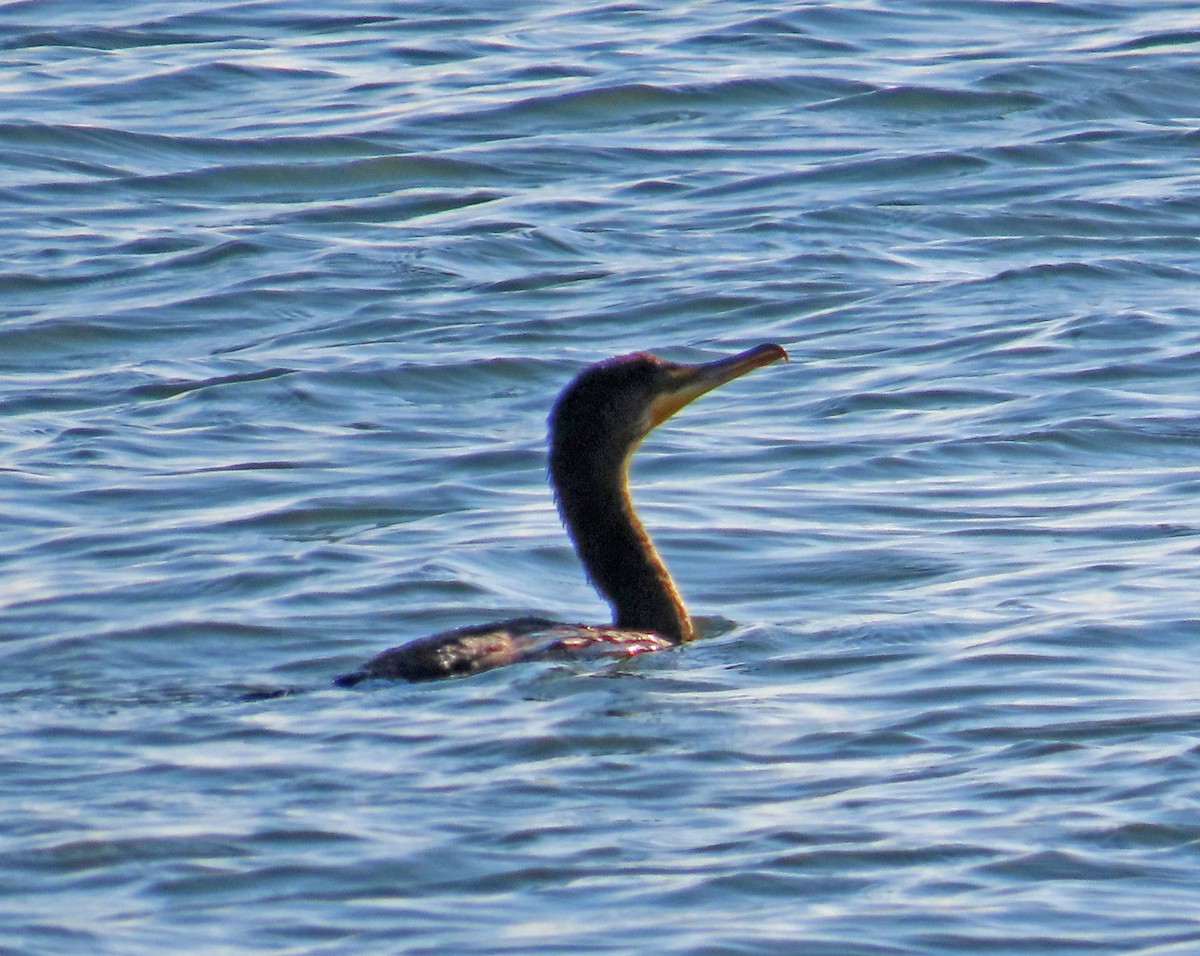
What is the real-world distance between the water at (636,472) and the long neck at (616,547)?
37 cm

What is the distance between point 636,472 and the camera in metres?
12.3

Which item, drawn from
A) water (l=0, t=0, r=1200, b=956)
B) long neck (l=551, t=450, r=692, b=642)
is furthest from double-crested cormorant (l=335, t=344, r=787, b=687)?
water (l=0, t=0, r=1200, b=956)

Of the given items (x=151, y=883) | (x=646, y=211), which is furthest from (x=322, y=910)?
(x=646, y=211)

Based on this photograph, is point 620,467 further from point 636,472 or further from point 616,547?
point 636,472

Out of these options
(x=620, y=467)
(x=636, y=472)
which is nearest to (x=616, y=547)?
(x=620, y=467)

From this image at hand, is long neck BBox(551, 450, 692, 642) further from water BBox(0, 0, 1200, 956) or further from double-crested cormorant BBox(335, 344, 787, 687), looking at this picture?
water BBox(0, 0, 1200, 956)

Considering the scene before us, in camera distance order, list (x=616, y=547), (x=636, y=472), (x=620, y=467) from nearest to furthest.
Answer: (x=616, y=547)
(x=620, y=467)
(x=636, y=472)

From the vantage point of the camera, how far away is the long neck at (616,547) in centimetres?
954

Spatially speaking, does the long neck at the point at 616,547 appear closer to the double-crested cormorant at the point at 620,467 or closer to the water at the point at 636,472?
→ the double-crested cormorant at the point at 620,467

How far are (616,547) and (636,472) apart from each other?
2.63m

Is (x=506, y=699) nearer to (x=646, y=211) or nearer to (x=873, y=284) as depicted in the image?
(x=873, y=284)

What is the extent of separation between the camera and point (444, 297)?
15180 millimetres

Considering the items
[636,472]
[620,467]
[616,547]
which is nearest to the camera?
[616,547]

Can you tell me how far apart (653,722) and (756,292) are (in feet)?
23.9
